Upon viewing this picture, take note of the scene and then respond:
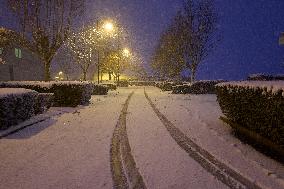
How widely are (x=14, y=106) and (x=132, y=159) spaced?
20.0 ft

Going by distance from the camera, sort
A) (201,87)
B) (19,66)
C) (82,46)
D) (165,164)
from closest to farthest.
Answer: (165,164) < (201,87) < (82,46) < (19,66)

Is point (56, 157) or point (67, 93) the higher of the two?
point (67, 93)

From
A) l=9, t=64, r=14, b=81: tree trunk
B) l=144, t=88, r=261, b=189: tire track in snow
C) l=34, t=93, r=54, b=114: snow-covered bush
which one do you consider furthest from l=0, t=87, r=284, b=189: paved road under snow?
l=9, t=64, r=14, b=81: tree trunk

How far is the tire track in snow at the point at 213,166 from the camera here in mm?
5664

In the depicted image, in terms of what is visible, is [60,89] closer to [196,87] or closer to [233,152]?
[233,152]

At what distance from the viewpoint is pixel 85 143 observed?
9078 mm

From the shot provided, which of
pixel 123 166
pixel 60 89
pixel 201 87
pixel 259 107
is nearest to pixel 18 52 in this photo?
pixel 201 87

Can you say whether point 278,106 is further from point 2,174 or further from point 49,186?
point 2,174

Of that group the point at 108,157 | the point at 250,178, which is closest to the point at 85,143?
the point at 108,157

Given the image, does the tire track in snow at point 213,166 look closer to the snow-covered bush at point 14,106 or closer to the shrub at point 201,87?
the snow-covered bush at point 14,106

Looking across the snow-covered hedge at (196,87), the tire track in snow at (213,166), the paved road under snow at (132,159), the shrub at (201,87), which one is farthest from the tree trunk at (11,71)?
the tire track in snow at (213,166)

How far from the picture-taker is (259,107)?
8344mm

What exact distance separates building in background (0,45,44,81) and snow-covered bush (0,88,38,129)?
38429 millimetres

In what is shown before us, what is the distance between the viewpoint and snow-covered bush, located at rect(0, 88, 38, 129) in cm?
1084
